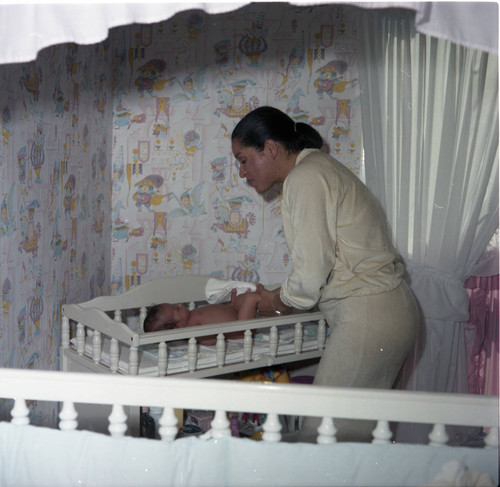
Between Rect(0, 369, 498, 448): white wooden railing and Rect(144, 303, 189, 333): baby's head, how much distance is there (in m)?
1.24

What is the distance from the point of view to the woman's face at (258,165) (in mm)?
1764

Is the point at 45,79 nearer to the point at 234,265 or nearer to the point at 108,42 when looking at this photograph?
the point at 108,42

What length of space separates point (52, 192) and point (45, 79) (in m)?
0.41

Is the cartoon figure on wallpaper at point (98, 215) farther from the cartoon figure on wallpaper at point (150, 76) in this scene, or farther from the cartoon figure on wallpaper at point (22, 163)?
the cartoon figure on wallpaper at point (22, 163)

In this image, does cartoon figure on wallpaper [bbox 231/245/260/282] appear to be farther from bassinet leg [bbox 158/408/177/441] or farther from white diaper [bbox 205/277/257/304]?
bassinet leg [bbox 158/408/177/441]

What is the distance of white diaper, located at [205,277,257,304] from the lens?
2.38m

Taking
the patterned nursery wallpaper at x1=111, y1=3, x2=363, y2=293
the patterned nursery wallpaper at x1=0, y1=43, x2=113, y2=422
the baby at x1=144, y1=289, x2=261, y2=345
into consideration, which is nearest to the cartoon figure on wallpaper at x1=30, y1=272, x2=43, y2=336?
the patterned nursery wallpaper at x1=0, y1=43, x2=113, y2=422

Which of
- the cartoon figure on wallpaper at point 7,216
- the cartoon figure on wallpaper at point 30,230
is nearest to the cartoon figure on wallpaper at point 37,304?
the cartoon figure on wallpaper at point 30,230

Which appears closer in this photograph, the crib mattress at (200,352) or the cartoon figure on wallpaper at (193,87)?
the crib mattress at (200,352)

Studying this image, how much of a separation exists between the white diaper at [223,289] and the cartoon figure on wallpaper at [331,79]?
1.00 m

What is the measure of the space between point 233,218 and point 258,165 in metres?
1.13

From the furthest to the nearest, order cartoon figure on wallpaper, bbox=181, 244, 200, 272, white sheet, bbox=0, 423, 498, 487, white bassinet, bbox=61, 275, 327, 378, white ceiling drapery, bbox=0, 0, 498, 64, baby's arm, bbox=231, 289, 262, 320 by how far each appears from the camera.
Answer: cartoon figure on wallpaper, bbox=181, 244, 200, 272
baby's arm, bbox=231, 289, 262, 320
white bassinet, bbox=61, 275, 327, 378
white sheet, bbox=0, 423, 498, 487
white ceiling drapery, bbox=0, 0, 498, 64

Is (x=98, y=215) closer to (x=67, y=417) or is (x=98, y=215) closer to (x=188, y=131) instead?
(x=188, y=131)

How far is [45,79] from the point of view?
86.0 inches
